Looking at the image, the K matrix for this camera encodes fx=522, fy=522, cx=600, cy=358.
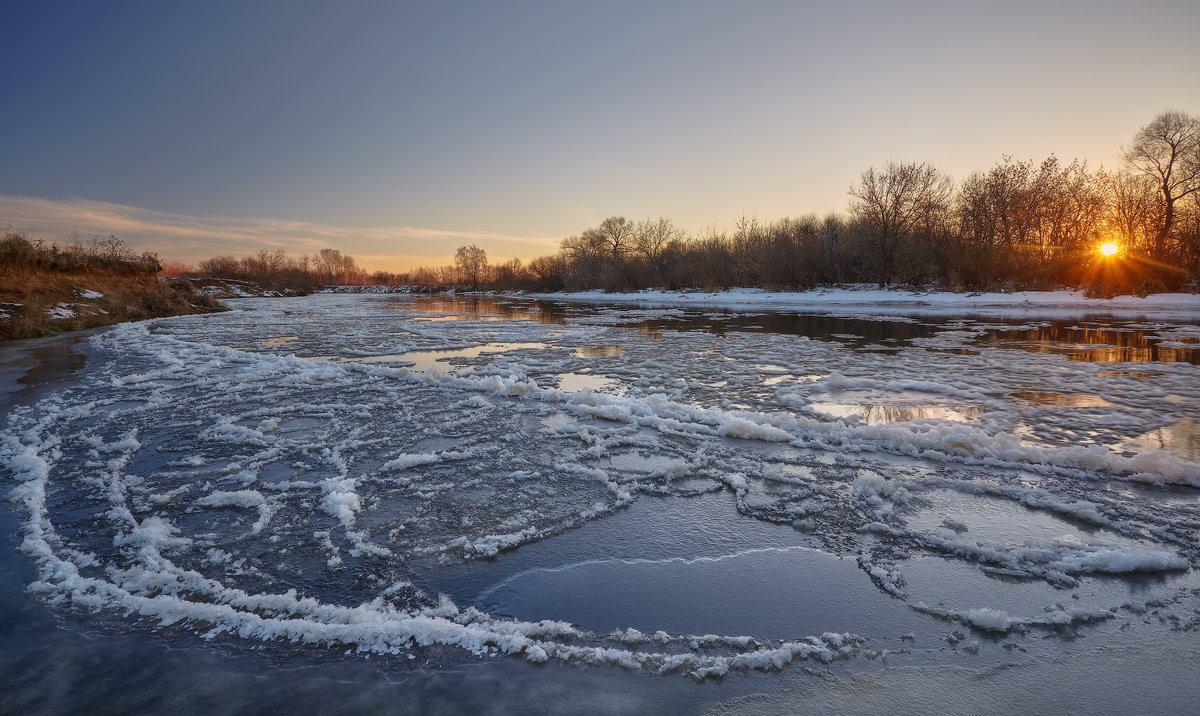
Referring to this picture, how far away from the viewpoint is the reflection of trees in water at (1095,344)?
31.3ft

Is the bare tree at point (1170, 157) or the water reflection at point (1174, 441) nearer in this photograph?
the water reflection at point (1174, 441)

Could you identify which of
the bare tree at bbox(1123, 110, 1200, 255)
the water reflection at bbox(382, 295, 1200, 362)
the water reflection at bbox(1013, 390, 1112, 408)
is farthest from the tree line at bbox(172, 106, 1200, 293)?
the water reflection at bbox(1013, 390, 1112, 408)

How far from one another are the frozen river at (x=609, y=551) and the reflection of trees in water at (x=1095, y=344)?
3996 mm

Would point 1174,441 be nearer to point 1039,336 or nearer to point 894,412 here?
point 894,412

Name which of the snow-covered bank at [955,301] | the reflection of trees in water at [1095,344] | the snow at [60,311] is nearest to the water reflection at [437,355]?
the reflection of trees in water at [1095,344]

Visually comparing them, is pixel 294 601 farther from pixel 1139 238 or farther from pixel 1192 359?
pixel 1139 238

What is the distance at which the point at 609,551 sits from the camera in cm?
291

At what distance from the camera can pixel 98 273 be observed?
2170 cm

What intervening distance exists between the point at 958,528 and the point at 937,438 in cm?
172

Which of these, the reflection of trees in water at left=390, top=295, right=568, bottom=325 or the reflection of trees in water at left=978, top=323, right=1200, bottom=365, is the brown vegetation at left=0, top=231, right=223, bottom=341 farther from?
the reflection of trees in water at left=978, top=323, right=1200, bottom=365

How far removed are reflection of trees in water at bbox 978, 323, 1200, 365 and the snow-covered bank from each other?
9020mm

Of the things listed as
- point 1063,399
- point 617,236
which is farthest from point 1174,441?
point 617,236

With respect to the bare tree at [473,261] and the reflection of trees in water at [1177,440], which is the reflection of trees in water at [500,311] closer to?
the reflection of trees in water at [1177,440]

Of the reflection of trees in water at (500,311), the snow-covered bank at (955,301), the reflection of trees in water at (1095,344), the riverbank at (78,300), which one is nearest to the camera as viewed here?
the reflection of trees in water at (1095,344)
